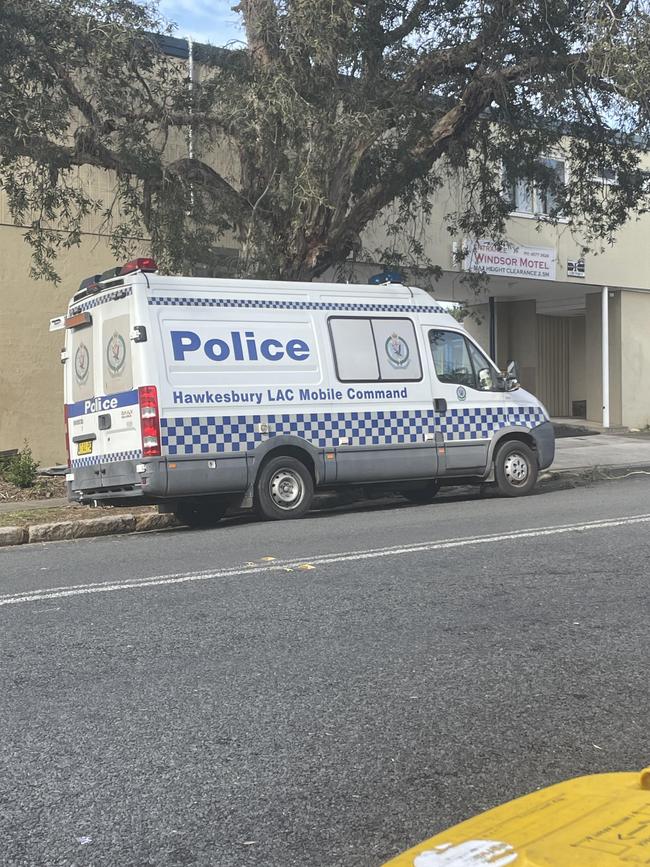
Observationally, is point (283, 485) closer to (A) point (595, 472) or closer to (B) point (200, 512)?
(B) point (200, 512)

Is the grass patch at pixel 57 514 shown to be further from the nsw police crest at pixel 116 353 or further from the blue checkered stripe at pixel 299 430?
the nsw police crest at pixel 116 353

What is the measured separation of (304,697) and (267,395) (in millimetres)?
6690

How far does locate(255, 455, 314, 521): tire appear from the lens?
417 inches

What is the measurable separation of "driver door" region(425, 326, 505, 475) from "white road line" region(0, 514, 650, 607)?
2.86m

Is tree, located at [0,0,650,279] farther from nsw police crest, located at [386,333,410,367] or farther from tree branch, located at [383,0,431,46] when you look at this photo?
nsw police crest, located at [386,333,410,367]

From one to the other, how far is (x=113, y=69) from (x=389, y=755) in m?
10.2

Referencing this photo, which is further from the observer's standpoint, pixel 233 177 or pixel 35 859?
pixel 233 177

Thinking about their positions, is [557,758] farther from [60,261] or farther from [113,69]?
[60,261]

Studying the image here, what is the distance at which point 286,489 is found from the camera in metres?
10.8

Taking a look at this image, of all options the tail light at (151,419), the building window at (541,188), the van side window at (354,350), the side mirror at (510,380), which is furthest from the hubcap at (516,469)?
the building window at (541,188)

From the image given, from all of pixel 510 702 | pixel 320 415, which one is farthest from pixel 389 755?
pixel 320 415

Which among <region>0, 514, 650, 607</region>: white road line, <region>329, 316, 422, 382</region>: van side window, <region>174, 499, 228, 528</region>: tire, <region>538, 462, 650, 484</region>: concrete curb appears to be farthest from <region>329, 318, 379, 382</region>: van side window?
<region>538, 462, 650, 484</region>: concrete curb

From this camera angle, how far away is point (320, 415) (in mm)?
10930

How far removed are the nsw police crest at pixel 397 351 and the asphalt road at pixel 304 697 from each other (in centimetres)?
425
